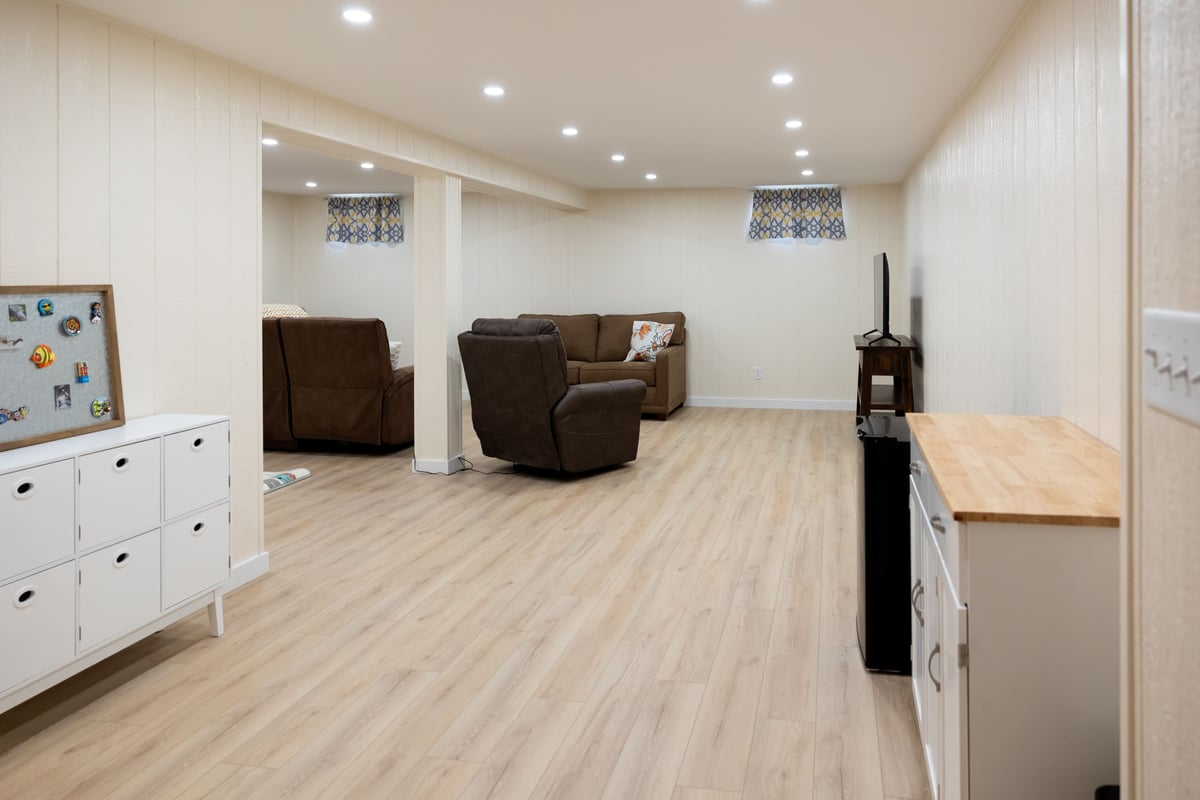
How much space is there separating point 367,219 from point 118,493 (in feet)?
24.4

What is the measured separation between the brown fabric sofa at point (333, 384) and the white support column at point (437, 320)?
22.4 inches

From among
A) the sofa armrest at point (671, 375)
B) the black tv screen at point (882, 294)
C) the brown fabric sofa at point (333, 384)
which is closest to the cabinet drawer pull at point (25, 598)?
the brown fabric sofa at point (333, 384)

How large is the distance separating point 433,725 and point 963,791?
1.46m

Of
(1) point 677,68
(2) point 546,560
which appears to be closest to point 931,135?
(1) point 677,68

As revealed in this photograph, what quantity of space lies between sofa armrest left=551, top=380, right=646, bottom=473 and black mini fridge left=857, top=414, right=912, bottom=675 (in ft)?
9.57

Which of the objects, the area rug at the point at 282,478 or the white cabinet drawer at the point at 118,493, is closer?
the white cabinet drawer at the point at 118,493

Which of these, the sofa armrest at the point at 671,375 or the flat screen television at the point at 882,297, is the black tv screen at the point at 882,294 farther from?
the sofa armrest at the point at 671,375

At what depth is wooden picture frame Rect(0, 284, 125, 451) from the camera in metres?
2.62

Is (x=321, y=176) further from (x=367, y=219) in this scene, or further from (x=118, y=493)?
(x=118, y=493)

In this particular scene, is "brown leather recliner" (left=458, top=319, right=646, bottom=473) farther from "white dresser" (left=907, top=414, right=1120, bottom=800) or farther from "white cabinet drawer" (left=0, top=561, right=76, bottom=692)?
"white dresser" (left=907, top=414, right=1120, bottom=800)

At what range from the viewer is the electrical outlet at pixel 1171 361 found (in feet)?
2.58

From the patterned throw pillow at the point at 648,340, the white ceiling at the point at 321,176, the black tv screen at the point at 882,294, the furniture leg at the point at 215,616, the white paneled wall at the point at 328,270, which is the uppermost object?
the white ceiling at the point at 321,176

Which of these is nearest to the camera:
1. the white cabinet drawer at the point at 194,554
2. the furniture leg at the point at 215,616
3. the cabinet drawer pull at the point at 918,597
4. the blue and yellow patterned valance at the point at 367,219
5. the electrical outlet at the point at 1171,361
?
the electrical outlet at the point at 1171,361

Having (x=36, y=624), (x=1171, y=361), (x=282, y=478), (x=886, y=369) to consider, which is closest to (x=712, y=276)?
(x=886, y=369)
